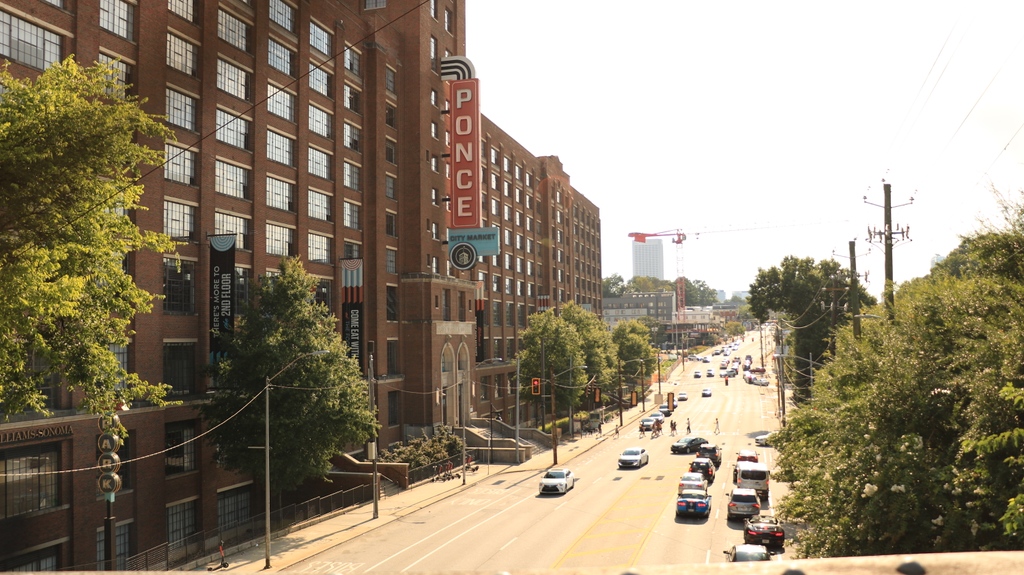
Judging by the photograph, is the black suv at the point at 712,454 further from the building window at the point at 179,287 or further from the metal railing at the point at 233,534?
the building window at the point at 179,287

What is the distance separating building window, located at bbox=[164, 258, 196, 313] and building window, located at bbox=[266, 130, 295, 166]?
32.9ft

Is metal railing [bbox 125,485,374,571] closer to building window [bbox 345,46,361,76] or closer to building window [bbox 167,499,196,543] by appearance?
building window [bbox 167,499,196,543]

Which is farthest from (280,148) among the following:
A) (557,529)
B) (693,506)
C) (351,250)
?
(693,506)

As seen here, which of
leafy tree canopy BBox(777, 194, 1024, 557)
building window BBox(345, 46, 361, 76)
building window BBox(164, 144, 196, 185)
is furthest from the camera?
building window BBox(345, 46, 361, 76)

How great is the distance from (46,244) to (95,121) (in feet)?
11.4

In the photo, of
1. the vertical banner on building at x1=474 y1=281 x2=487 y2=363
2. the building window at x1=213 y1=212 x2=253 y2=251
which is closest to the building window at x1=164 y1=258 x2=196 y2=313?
the building window at x1=213 y1=212 x2=253 y2=251

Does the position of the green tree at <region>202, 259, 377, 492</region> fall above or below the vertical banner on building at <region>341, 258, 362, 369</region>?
below

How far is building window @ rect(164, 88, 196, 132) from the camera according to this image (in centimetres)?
3772

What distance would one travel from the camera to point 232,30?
140 ft

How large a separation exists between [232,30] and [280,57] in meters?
4.64

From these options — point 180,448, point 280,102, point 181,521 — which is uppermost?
point 280,102

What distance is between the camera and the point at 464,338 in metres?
69.2

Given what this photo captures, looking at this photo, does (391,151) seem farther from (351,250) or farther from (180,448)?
(180,448)

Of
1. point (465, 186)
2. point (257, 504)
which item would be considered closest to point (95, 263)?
point (257, 504)
